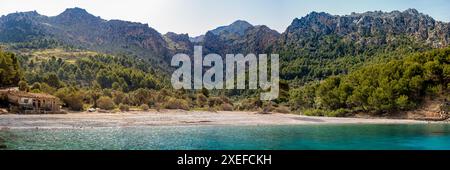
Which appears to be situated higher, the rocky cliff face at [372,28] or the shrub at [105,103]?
the rocky cliff face at [372,28]

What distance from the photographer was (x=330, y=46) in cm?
14625

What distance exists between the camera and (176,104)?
7900 centimetres

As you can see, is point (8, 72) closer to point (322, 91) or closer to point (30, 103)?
point (30, 103)

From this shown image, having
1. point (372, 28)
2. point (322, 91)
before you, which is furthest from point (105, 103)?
point (372, 28)

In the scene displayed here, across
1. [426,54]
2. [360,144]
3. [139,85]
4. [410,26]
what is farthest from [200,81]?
[360,144]

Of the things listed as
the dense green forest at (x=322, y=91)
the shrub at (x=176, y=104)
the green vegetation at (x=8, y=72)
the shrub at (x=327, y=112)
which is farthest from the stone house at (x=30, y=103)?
the shrub at (x=327, y=112)

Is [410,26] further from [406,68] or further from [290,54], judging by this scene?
[406,68]

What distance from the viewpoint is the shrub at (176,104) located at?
78125mm

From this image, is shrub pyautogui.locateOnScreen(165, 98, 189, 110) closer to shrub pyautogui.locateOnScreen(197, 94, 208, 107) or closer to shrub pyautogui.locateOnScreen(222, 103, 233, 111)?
shrub pyautogui.locateOnScreen(197, 94, 208, 107)

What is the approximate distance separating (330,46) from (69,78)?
8501cm

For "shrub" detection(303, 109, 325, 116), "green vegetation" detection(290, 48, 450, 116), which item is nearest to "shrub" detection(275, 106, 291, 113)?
"shrub" detection(303, 109, 325, 116)

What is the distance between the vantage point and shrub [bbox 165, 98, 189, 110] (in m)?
78.1
